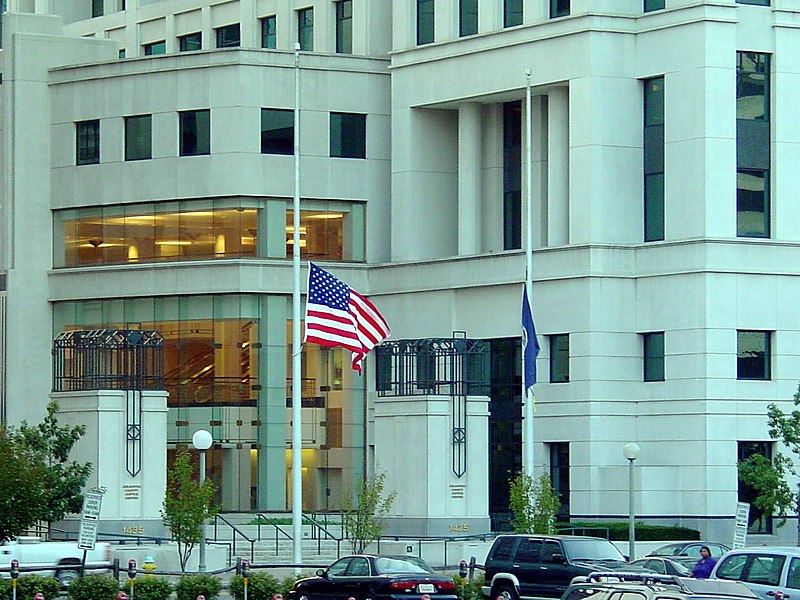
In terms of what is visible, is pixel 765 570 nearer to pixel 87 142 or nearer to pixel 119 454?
pixel 119 454

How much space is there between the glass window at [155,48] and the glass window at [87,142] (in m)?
13.6

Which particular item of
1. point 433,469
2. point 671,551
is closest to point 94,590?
point 671,551

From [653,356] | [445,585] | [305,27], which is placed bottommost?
[445,585]

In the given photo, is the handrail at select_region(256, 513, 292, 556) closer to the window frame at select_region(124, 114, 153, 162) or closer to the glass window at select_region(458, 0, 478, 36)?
the window frame at select_region(124, 114, 153, 162)

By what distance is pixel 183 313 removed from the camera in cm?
7081

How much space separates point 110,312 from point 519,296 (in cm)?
1561

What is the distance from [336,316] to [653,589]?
95.4 ft

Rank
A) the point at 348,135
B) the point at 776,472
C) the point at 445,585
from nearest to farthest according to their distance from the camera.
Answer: the point at 445,585 → the point at 776,472 → the point at 348,135

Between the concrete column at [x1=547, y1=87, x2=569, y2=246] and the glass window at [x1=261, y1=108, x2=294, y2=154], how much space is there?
9719mm

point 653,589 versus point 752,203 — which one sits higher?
point 752,203

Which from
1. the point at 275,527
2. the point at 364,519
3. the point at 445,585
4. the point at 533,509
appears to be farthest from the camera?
the point at 275,527

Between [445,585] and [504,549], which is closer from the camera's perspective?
[445,585]

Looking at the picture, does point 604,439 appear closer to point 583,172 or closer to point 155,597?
point 583,172

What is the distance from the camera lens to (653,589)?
25.6 m
